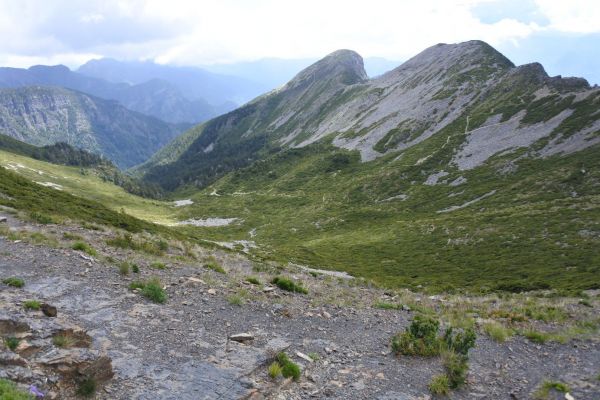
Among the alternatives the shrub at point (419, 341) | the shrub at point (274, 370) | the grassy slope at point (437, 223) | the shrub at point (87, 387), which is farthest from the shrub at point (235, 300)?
the grassy slope at point (437, 223)

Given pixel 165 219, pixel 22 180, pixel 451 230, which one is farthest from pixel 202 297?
pixel 165 219

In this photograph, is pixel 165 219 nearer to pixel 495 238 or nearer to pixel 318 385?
pixel 495 238

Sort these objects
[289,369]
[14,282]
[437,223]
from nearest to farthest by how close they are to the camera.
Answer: [289,369] < [14,282] < [437,223]

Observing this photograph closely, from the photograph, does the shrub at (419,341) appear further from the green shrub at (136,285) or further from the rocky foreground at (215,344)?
the green shrub at (136,285)

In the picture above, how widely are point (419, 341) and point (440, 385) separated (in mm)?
2481

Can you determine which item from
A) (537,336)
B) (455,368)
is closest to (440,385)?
(455,368)

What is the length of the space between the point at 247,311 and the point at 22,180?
49.8m

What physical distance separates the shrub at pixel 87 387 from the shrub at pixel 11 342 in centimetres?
226

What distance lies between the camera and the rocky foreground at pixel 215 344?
37.3 feet

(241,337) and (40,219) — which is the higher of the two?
(40,219)

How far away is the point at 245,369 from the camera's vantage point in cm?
1287

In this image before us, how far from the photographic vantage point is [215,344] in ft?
46.7

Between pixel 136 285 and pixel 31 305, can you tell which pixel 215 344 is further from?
pixel 31 305

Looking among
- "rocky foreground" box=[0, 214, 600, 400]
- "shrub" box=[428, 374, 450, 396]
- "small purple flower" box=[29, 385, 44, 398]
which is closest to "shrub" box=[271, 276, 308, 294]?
"rocky foreground" box=[0, 214, 600, 400]
